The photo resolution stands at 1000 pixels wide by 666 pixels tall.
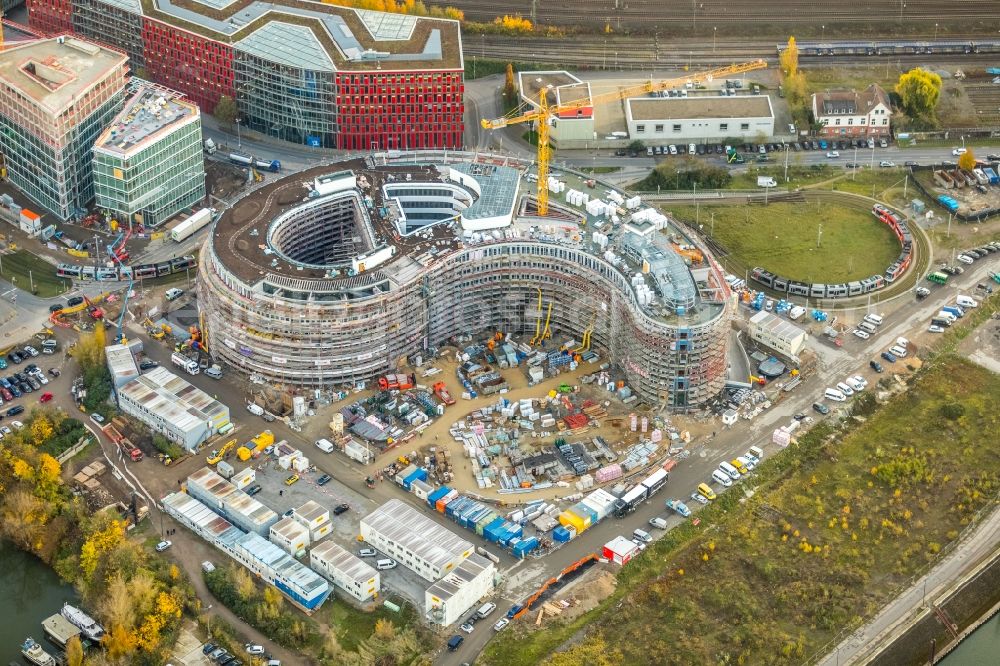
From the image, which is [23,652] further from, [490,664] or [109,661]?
[490,664]

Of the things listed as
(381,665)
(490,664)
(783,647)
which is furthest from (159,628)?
(783,647)

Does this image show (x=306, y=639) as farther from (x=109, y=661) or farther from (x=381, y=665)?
(x=109, y=661)

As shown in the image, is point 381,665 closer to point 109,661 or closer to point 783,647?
point 109,661

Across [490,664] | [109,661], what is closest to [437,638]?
[490,664]

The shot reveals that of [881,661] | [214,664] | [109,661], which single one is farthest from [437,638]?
[881,661]

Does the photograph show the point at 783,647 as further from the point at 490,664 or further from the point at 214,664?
the point at 214,664

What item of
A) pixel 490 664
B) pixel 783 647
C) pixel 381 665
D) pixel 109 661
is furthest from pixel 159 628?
pixel 783 647
